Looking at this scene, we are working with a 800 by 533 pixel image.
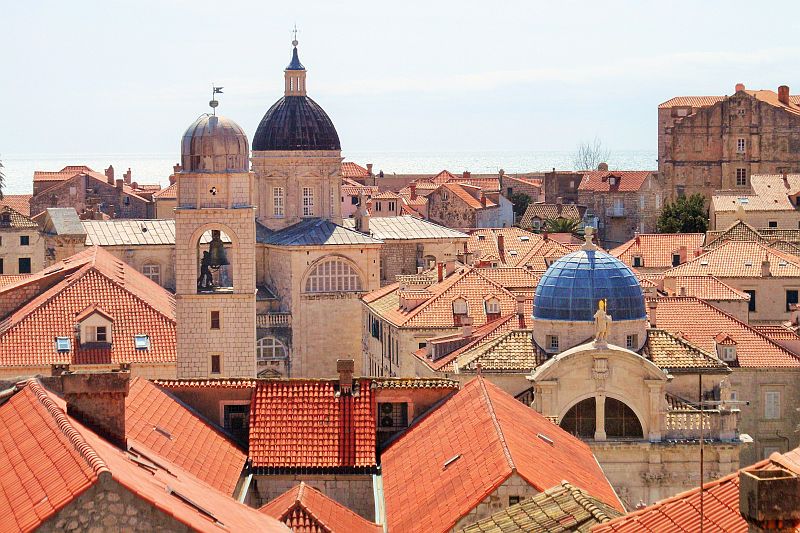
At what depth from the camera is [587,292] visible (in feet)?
154

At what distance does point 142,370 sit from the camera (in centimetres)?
5478

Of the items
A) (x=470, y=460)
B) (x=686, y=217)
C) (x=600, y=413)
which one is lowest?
(x=600, y=413)

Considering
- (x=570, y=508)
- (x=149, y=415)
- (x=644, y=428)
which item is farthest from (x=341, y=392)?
(x=570, y=508)

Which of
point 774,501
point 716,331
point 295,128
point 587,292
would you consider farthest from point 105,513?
point 295,128

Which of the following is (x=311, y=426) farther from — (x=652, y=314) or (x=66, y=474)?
(x=652, y=314)

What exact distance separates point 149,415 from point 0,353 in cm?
1990

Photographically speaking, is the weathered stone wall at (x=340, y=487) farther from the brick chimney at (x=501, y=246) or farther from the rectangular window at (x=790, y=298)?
the brick chimney at (x=501, y=246)

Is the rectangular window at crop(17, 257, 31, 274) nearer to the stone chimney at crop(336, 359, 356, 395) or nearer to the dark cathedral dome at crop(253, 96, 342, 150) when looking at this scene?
the dark cathedral dome at crop(253, 96, 342, 150)

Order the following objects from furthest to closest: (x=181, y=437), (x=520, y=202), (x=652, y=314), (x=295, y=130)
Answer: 1. (x=520, y=202)
2. (x=295, y=130)
3. (x=652, y=314)
4. (x=181, y=437)

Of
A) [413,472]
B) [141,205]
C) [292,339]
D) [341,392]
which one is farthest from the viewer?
[141,205]

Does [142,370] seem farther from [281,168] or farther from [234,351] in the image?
[281,168]

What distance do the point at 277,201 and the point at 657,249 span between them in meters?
18.5

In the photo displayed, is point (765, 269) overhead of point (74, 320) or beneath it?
overhead

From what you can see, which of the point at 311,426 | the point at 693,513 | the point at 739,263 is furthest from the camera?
the point at 739,263
